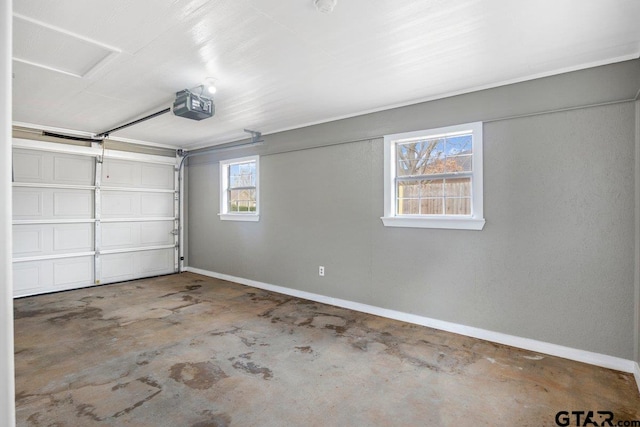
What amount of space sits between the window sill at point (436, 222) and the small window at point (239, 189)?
8.07 ft

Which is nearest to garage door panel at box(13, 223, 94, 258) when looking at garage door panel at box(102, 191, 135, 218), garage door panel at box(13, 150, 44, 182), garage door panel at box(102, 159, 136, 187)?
garage door panel at box(102, 191, 135, 218)

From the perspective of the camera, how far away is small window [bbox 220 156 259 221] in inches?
218

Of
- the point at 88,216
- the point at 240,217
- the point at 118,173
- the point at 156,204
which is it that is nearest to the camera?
the point at 88,216

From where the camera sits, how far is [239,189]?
5.84 metres

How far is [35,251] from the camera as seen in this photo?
488 cm

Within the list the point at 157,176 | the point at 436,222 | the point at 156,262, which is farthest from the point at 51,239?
the point at 436,222

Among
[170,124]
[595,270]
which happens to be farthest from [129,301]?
[595,270]

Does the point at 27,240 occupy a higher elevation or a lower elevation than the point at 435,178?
lower

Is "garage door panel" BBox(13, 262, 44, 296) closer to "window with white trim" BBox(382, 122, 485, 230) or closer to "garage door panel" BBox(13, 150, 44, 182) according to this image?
"garage door panel" BBox(13, 150, 44, 182)

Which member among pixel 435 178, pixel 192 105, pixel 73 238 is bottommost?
pixel 73 238

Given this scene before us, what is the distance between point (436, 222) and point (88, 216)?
5.51m

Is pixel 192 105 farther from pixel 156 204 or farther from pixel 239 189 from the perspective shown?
pixel 156 204

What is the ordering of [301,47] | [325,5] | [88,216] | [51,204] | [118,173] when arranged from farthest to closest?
[118,173]
[88,216]
[51,204]
[301,47]
[325,5]

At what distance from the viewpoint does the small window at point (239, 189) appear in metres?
5.55
